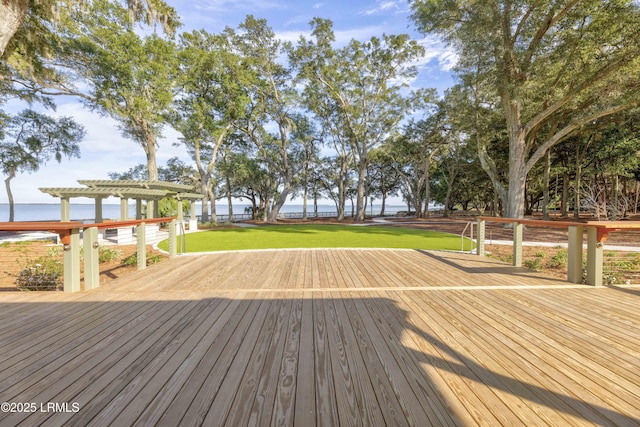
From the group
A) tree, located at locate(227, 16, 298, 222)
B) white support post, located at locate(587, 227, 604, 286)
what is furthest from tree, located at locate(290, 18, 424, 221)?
white support post, located at locate(587, 227, 604, 286)

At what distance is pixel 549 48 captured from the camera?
37.1 ft

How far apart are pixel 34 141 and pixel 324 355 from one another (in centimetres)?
2849

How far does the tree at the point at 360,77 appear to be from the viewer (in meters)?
19.8

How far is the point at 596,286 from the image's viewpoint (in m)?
4.14

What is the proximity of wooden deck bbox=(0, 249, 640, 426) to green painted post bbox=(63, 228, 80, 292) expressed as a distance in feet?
0.84

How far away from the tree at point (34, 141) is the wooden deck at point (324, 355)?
2424cm

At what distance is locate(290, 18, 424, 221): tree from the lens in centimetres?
1975

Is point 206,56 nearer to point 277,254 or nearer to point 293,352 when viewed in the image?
point 277,254

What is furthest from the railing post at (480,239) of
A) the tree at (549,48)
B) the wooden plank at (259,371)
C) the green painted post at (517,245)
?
the tree at (549,48)

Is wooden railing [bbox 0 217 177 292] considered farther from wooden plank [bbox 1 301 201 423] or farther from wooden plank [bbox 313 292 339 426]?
wooden plank [bbox 313 292 339 426]

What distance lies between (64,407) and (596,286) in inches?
258

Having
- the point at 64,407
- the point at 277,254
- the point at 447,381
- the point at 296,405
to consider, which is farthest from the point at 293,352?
the point at 277,254

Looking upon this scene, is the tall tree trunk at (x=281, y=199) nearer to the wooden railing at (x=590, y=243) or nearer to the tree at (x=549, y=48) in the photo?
the tree at (x=549, y=48)

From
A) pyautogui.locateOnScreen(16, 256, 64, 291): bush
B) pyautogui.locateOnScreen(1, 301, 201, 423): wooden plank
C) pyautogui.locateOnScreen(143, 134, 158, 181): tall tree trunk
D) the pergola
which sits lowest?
pyautogui.locateOnScreen(16, 256, 64, 291): bush
